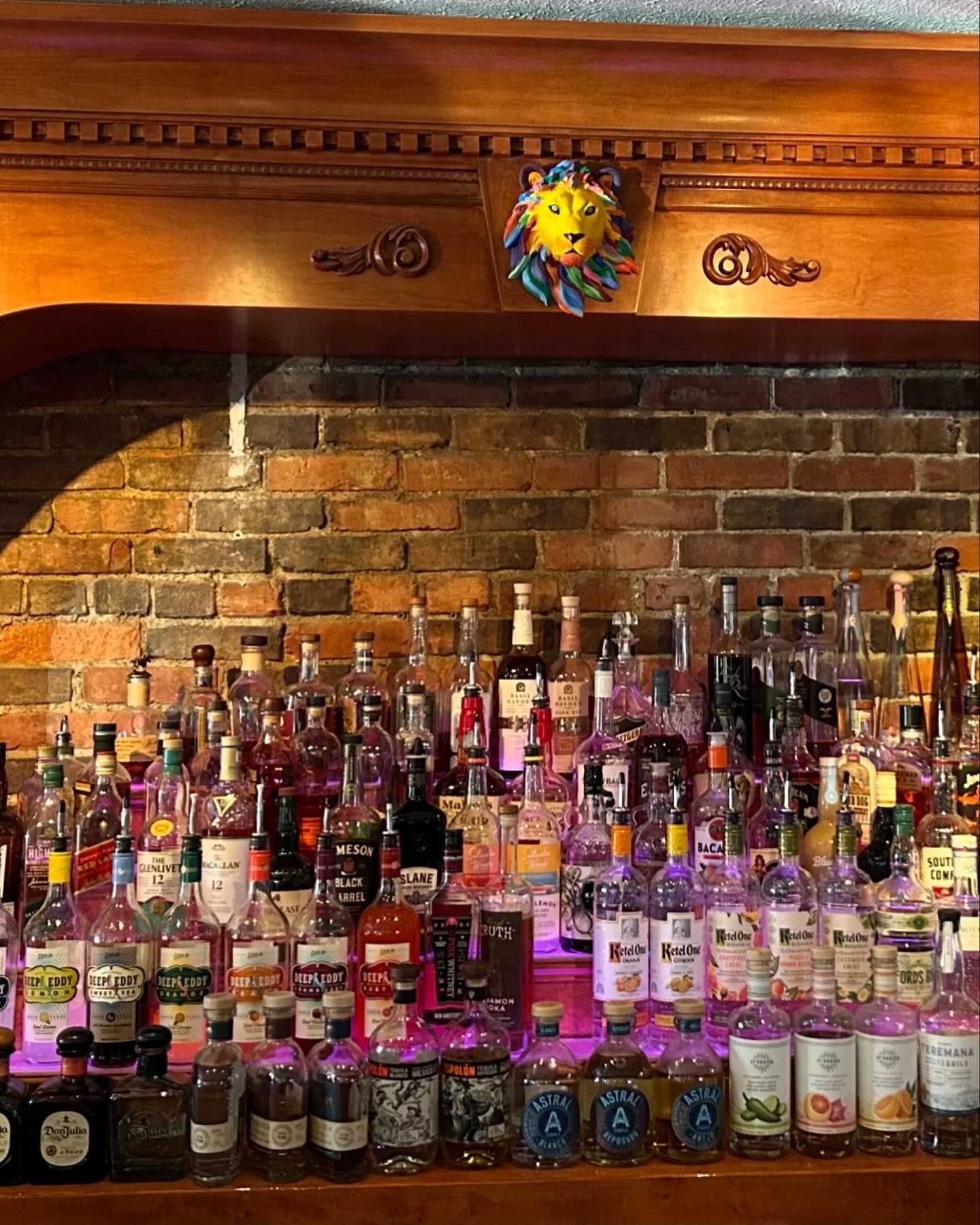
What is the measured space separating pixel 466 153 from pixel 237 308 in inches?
15.4

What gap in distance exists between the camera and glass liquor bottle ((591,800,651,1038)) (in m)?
1.77

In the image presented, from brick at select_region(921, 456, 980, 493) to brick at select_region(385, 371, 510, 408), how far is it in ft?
2.47

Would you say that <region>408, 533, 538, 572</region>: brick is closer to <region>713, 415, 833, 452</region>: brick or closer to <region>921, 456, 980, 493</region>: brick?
<region>713, 415, 833, 452</region>: brick

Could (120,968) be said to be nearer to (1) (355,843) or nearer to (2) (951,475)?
(1) (355,843)

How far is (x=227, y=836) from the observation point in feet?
6.19

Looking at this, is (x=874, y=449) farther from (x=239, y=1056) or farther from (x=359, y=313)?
(x=239, y=1056)

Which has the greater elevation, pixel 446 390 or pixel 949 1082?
pixel 446 390

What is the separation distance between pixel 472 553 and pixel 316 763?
47 cm

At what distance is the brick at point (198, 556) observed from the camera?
2.24 m

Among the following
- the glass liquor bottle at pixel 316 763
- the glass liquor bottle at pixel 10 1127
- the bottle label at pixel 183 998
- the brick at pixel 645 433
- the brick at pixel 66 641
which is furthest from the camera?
the brick at pixel 645 433

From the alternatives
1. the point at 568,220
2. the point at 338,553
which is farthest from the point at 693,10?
the point at 338,553

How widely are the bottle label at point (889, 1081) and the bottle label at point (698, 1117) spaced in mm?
199

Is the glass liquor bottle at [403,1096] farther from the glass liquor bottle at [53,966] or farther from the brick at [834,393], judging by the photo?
the brick at [834,393]

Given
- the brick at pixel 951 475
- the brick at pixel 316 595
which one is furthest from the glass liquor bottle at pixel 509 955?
the brick at pixel 951 475
